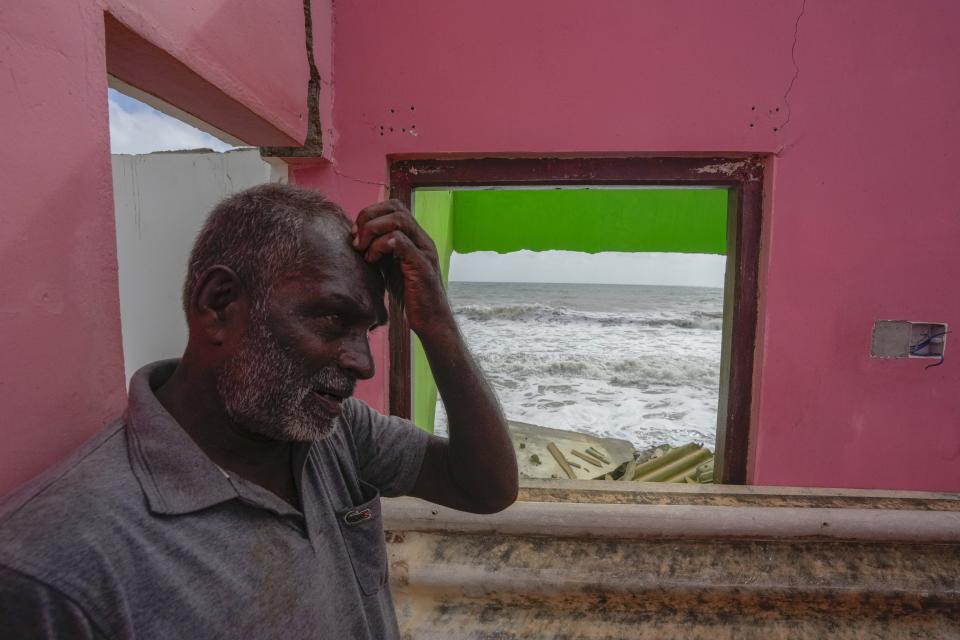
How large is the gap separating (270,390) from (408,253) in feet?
1.15

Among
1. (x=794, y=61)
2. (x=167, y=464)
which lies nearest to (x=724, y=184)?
(x=794, y=61)

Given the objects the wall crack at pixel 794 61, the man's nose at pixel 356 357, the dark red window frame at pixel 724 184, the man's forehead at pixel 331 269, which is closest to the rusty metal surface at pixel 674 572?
the dark red window frame at pixel 724 184

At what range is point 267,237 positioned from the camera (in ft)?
2.61

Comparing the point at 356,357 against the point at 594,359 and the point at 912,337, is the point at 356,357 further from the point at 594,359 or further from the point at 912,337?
the point at 594,359

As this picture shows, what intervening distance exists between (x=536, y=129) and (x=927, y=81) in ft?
5.01

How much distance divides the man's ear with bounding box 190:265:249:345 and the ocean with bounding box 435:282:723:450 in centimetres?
52

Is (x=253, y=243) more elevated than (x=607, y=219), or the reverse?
(x=607, y=219)

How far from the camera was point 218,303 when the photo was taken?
786mm

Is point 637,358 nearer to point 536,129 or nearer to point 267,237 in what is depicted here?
point 536,129

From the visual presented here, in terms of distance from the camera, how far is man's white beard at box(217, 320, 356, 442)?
780 mm

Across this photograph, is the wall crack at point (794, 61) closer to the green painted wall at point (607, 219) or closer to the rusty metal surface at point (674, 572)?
the green painted wall at point (607, 219)

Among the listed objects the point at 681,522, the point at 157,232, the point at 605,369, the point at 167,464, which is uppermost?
the point at 157,232

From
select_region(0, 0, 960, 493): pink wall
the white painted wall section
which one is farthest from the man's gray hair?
the white painted wall section

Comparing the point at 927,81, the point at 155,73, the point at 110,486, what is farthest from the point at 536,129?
the point at 110,486
